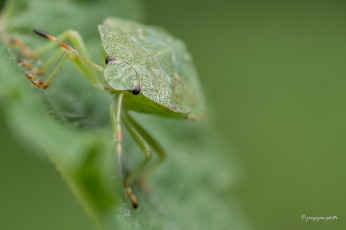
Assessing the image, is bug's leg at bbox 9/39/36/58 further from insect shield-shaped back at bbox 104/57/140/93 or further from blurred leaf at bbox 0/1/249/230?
insect shield-shaped back at bbox 104/57/140/93

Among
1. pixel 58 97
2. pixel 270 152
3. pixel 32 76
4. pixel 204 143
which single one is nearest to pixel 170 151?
pixel 204 143

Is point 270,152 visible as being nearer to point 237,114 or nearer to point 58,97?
point 237,114

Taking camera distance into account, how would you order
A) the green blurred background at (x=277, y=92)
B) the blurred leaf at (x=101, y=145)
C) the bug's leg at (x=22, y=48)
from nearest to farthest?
the blurred leaf at (x=101, y=145) < the bug's leg at (x=22, y=48) < the green blurred background at (x=277, y=92)

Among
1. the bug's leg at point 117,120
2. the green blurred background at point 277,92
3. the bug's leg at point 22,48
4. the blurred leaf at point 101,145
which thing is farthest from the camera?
the green blurred background at point 277,92

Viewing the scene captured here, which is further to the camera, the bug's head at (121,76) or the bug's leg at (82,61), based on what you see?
the bug's leg at (82,61)

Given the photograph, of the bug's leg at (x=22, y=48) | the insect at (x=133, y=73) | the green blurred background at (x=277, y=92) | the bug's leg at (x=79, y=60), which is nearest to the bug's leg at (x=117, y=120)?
the insect at (x=133, y=73)

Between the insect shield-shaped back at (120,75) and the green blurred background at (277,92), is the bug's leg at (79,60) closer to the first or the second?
the insect shield-shaped back at (120,75)
